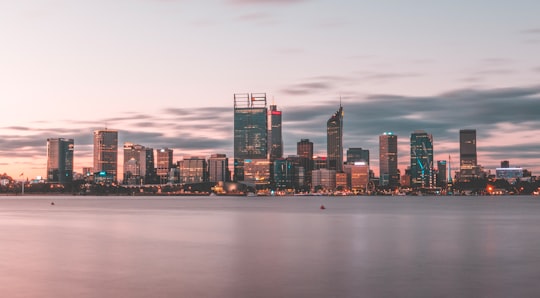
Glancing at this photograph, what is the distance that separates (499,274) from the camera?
106 ft

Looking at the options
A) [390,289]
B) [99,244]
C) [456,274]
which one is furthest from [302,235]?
[390,289]

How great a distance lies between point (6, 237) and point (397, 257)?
34.5 metres

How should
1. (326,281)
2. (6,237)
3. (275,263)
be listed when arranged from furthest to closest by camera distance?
(6,237) → (275,263) → (326,281)

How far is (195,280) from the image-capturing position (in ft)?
98.6

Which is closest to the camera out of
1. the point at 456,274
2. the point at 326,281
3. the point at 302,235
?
the point at 326,281

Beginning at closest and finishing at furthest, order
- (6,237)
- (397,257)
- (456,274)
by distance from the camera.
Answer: (456,274) < (397,257) < (6,237)

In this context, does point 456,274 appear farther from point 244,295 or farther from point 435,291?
point 244,295

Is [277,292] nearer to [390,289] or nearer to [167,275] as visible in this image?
[390,289]

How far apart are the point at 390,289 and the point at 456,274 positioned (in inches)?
247

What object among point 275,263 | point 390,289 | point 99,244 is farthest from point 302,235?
point 390,289

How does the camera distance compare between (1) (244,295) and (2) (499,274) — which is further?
(2) (499,274)

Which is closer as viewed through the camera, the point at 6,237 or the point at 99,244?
the point at 99,244

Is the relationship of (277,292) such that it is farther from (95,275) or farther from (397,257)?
(397,257)

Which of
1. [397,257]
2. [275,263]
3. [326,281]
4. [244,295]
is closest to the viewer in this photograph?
[244,295]
